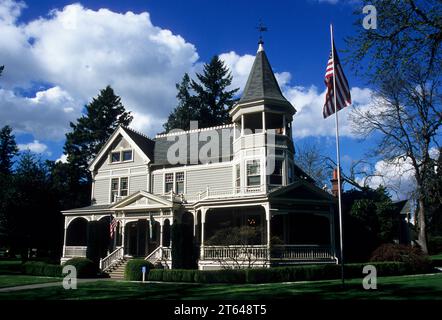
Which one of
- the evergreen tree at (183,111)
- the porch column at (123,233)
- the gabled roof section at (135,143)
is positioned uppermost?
the evergreen tree at (183,111)

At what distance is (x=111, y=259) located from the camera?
91.0ft

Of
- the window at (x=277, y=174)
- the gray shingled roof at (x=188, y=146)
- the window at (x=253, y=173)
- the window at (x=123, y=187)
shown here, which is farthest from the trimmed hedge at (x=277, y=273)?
the window at (x=123, y=187)

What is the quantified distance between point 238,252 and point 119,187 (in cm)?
1341

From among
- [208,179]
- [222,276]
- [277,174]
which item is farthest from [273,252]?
[208,179]

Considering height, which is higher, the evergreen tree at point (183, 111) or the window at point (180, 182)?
the evergreen tree at point (183, 111)

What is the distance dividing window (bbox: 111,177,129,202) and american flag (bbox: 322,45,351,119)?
19950 millimetres

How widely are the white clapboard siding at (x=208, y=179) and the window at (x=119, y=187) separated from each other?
18.5 ft

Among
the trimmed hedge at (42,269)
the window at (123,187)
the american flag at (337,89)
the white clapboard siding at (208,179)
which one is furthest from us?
the window at (123,187)

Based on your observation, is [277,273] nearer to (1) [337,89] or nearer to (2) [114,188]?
(1) [337,89]

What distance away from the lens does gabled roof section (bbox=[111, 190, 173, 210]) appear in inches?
1074

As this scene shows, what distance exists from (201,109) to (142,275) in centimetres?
4116

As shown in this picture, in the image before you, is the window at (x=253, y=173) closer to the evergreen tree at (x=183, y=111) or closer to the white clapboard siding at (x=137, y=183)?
the white clapboard siding at (x=137, y=183)

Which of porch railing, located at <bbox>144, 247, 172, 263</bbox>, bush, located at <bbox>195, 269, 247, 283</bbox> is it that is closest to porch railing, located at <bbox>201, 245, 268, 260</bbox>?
bush, located at <bbox>195, 269, 247, 283</bbox>

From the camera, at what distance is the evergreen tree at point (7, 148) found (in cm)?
7971
